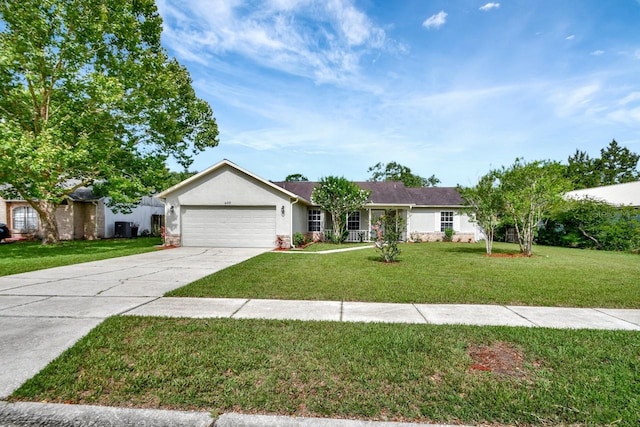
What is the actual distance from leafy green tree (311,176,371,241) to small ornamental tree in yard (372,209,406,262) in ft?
21.9

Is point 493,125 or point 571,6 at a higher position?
point 571,6

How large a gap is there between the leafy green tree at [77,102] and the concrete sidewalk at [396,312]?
1170cm

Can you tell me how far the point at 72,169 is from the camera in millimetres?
15562

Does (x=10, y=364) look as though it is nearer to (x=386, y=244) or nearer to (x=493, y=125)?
(x=386, y=244)

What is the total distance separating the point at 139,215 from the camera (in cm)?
2480

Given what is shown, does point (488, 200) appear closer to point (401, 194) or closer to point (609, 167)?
point (401, 194)

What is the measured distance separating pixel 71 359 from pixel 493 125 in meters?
17.2

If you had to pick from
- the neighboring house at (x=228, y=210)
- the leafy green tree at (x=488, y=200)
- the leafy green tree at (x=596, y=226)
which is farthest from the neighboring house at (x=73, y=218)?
the leafy green tree at (x=596, y=226)

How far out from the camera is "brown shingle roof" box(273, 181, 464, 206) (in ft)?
68.3

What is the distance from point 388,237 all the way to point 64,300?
28.2ft

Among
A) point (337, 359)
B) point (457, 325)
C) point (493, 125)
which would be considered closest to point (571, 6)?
point (493, 125)

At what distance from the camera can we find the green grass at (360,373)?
2.56 meters

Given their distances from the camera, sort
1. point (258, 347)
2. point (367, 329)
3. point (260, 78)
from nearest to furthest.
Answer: point (258, 347) → point (367, 329) → point (260, 78)

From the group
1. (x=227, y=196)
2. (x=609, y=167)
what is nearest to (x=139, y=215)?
(x=227, y=196)
